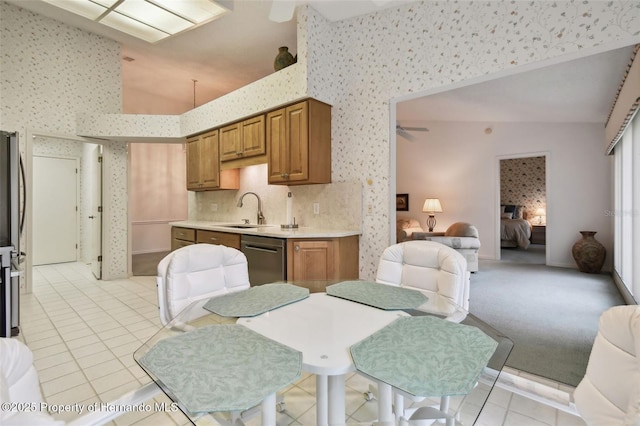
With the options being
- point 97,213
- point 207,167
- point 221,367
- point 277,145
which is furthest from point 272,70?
point 221,367

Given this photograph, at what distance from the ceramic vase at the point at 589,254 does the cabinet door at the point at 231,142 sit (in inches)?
219

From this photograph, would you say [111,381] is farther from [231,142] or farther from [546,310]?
[546,310]

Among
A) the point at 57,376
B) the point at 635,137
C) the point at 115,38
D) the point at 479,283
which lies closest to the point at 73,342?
the point at 57,376

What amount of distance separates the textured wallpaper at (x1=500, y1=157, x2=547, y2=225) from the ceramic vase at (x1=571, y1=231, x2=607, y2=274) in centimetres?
428

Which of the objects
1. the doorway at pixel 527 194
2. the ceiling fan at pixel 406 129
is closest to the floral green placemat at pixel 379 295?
the ceiling fan at pixel 406 129

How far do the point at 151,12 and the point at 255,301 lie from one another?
10.5 ft

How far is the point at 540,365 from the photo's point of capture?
89.2 inches

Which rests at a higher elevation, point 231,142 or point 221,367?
point 231,142

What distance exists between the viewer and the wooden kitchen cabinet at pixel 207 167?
433 centimetres

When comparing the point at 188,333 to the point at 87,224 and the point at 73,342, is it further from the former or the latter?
the point at 87,224

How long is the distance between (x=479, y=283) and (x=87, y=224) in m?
6.63

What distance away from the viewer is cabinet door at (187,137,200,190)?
182 inches

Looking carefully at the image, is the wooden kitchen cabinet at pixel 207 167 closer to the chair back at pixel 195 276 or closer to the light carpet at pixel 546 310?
the chair back at pixel 195 276

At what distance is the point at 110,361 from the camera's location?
7.56 feet
